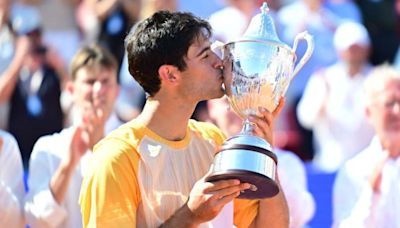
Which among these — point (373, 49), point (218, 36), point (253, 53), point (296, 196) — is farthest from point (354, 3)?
point (253, 53)

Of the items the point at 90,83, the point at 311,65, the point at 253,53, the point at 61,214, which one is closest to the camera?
the point at 253,53

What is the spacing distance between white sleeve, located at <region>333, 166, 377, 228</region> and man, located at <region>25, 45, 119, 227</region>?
134cm

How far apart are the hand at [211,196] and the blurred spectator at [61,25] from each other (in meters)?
4.77

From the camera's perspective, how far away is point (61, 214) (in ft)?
19.1

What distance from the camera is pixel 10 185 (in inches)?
230

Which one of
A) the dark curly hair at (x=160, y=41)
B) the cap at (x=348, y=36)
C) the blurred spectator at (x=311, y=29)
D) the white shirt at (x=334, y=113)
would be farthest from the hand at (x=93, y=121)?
the cap at (x=348, y=36)

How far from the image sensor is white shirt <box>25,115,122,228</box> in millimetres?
5777

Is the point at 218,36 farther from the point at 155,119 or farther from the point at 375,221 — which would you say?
the point at 155,119

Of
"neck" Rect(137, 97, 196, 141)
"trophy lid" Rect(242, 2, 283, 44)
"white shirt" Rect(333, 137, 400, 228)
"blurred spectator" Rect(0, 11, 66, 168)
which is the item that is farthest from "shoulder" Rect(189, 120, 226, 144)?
"blurred spectator" Rect(0, 11, 66, 168)

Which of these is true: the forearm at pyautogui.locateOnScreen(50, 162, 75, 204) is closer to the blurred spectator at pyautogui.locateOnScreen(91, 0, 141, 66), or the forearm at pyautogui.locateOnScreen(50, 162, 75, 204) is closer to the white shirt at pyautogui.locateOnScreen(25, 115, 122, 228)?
the white shirt at pyautogui.locateOnScreen(25, 115, 122, 228)

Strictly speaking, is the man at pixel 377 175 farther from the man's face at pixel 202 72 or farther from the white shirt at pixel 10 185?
the man's face at pixel 202 72

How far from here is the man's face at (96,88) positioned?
6113 millimetres

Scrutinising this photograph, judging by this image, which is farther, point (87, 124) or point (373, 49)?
point (373, 49)

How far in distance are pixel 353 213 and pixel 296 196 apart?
0.32m
